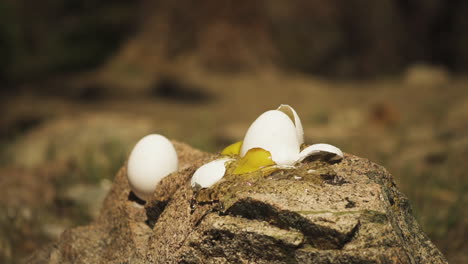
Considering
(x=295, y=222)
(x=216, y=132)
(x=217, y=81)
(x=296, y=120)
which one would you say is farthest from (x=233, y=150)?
(x=217, y=81)

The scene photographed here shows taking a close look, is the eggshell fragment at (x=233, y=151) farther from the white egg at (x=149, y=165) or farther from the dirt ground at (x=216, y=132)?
the dirt ground at (x=216, y=132)

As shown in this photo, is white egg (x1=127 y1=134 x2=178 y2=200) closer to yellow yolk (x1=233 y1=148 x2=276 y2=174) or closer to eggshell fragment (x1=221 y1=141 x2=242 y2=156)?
eggshell fragment (x1=221 y1=141 x2=242 y2=156)

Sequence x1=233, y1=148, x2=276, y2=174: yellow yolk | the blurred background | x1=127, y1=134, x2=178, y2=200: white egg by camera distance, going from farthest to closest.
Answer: the blurred background < x1=127, y1=134, x2=178, y2=200: white egg < x1=233, y1=148, x2=276, y2=174: yellow yolk

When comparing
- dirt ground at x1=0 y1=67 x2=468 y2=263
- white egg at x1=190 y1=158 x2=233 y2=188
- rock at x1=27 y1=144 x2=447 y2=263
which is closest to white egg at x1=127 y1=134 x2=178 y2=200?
rock at x1=27 y1=144 x2=447 y2=263

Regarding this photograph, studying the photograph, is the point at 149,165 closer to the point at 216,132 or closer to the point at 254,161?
the point at 254,161

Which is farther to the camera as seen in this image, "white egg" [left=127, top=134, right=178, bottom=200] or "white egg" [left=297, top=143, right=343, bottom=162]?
"white egg" [left=127, top=134, right=178, bottom=200]

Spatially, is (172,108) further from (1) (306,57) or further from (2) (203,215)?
(2) (203,215)

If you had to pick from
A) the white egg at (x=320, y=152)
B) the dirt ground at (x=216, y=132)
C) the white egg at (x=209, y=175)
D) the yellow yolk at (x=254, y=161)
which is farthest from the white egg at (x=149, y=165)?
the dirt ground at (x=216, y=132)
